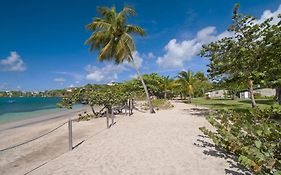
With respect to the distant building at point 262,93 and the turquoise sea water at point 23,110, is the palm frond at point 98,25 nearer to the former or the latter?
the turquoise sea water at point 23,110

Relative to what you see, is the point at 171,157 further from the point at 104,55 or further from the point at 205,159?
the point at 104,55

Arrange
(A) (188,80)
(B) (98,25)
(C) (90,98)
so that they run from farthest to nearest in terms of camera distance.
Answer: (A) (188,80) → (B) (98,25) → (C) (90,98)

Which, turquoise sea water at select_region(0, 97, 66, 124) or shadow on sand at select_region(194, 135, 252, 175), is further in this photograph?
turquoise sea water at select_region(0, 97, 66, 124)

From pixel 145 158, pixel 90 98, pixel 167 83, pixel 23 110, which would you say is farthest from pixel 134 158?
pixel 23 110

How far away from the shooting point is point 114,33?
59.6ft

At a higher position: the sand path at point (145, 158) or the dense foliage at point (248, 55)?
the dense foliage at point (248, 55)

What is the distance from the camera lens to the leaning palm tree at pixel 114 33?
1791 cm

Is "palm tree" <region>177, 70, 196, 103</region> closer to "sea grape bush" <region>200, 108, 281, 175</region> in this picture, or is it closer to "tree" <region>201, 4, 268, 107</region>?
"tree" <region>201, 4, 268, 107</region>

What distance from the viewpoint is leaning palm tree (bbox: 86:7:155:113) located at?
58.7 feet

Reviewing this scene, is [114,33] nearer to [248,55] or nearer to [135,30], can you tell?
[135,30]

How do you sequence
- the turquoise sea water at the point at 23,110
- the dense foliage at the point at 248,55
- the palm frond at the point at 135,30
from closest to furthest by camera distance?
the dense foliage at the point at 248,55, the palm frond at the point at 135,30, the turquoise sea water at the point at 23,110

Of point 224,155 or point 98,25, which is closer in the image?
point 224,155

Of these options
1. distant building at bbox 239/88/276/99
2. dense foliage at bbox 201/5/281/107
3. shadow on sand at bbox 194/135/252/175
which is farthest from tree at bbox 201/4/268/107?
distant building at bbox 239/88/276/99

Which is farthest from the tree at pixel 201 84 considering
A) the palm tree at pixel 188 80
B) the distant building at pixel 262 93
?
the distant building at pixel 262 93
